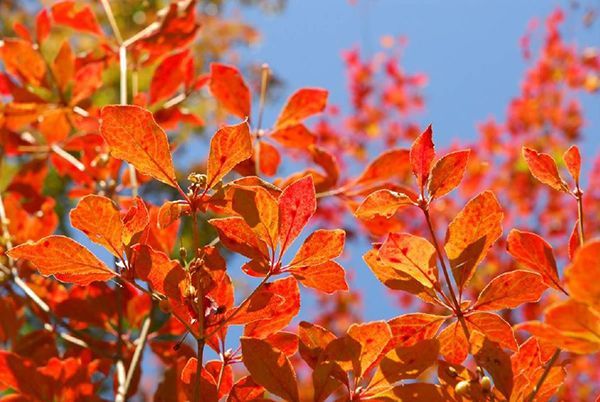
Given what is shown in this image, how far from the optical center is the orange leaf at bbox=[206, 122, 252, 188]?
1.80ft

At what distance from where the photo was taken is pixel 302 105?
39.7 inches

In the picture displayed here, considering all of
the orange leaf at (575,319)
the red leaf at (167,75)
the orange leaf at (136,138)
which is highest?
the red leaf at (167,75)

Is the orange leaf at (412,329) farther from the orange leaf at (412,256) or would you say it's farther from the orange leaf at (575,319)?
the orange leaf at (575,319)

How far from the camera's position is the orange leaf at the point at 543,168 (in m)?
0.58

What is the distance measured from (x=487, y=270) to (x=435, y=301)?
10.3ft

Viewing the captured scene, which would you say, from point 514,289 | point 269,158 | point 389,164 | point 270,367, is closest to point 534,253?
point 514,289

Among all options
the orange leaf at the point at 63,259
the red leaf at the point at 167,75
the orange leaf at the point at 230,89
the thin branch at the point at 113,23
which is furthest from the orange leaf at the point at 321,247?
the thin branch at the point at 113,23

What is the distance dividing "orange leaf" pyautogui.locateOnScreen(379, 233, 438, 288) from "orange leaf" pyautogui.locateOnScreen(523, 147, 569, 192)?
4.7 inches

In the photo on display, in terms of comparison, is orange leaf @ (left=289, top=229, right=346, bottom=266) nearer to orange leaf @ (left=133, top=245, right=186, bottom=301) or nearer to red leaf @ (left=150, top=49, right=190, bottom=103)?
orange leaf @ (left=133, top=245, right=186, bottom=301)

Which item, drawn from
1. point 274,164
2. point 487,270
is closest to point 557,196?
point 487,270

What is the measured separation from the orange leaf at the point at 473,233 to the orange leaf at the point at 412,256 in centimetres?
2

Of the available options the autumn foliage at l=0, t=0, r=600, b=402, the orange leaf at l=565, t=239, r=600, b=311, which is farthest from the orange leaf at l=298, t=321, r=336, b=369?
the orange leaf at l=565, t=239, r=600, b=311

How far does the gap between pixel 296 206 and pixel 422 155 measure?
0.12 metres

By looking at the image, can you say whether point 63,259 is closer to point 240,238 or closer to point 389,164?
point 240,238
